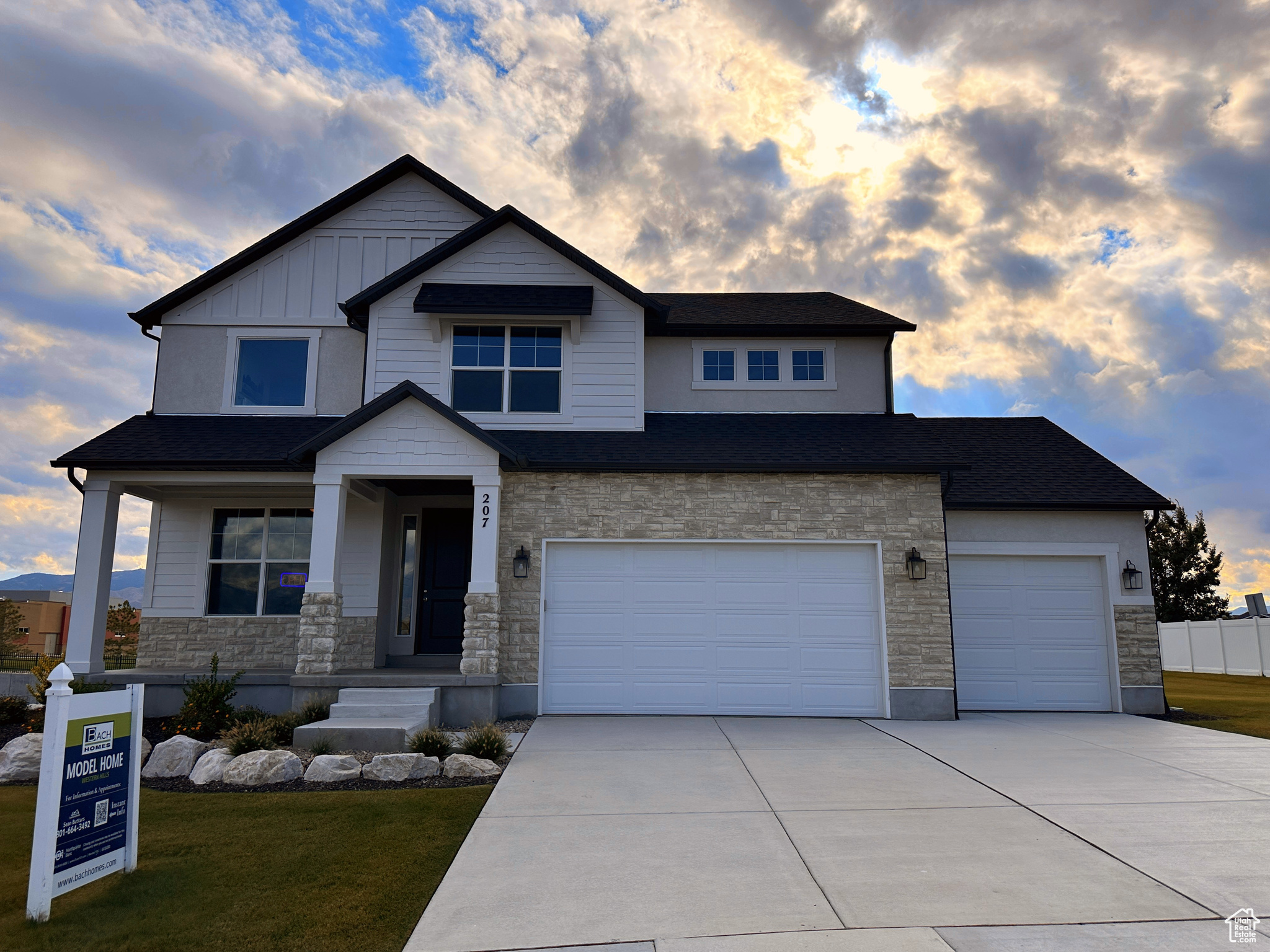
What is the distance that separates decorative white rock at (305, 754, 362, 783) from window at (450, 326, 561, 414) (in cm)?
641

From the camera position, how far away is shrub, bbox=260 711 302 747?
8.67 metres

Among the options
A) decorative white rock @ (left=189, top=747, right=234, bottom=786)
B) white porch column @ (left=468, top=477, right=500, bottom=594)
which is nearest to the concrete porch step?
decorative white rock @ (left=189, top=747, right=234, bottom=786)

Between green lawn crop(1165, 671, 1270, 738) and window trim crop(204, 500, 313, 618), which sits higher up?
window trim crop(204, 500, 313, 618)

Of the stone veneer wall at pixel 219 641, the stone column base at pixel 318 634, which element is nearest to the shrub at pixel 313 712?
the stone column base at pixel 318 634

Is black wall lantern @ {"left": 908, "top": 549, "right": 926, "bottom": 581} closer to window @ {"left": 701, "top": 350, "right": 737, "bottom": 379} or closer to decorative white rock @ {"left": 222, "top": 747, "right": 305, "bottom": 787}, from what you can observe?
window @ {"left": 701, "top": 350, "right": 737, "bottom": 379}

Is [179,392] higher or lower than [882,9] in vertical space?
lower

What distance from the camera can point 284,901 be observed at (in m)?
4.48

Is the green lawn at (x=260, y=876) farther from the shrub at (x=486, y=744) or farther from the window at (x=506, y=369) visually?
the window at (x=506, y=369)

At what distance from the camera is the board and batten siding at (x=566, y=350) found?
12.7 m

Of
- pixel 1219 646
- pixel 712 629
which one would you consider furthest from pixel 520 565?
pixel 1219 646

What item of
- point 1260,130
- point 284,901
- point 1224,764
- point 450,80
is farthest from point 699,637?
point 1260,130

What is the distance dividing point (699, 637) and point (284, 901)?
7463mm

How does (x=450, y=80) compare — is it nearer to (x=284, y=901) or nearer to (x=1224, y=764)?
(x=284, y=901)

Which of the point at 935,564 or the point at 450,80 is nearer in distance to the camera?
the point at 935,564
